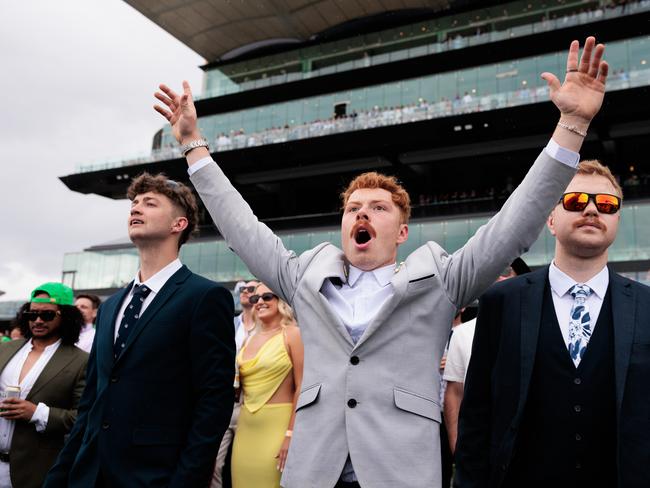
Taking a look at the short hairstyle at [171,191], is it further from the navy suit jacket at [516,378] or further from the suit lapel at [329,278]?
the navy suit jacket at [516,378]

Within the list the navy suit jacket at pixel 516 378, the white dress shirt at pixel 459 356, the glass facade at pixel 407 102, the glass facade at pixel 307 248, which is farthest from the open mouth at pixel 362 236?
the glass facade at pixel 407 102

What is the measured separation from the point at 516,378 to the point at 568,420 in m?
0.25

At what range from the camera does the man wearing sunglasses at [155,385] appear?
2771mm

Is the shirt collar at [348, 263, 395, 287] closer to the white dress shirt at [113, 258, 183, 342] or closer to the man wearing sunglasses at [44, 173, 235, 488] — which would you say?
the man wearing sunglasses at [44, 173, 235, 488]

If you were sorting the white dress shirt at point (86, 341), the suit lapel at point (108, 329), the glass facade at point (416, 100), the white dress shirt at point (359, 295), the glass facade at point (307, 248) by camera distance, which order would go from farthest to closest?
the glass facade at point (416, 100) → the glass facade at point (307, 248) → the white dress shirt at point (86, 341) → the suit lapel at point (108, 329) → the white dress shirt at point (359, 295)

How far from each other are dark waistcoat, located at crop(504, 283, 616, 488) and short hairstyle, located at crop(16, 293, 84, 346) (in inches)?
144

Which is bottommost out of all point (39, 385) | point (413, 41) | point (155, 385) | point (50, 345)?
point (39, 385)

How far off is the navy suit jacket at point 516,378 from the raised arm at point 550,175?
30 centimetres

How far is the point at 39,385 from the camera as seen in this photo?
4391mm

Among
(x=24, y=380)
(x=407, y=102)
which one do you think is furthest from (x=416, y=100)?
(x=24, y=380)

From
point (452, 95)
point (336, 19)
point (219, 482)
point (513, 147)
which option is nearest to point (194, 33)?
point (336, 19)

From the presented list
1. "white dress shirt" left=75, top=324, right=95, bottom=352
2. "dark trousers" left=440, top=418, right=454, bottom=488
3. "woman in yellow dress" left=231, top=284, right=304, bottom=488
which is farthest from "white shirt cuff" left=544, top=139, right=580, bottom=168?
"white dress shirt" left=75, top=324, right=95, bottom=352

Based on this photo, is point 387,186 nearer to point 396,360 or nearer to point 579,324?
point 396,360

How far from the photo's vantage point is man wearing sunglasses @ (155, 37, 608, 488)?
2.30 meters
